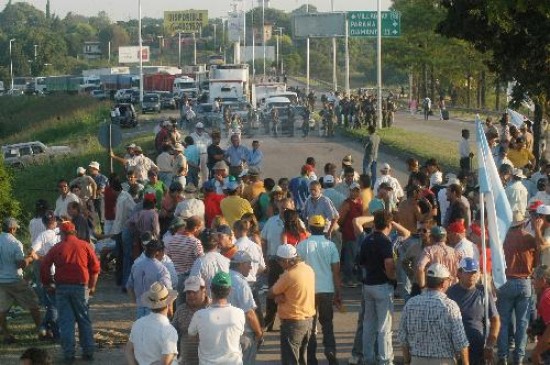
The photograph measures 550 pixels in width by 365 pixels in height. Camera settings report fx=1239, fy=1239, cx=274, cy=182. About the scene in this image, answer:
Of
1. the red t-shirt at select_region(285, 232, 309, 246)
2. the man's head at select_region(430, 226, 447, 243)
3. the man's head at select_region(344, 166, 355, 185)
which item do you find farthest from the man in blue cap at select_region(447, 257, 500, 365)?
the man's head at select_region(344, 166, 355, 185)

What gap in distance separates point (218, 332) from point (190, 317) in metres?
0.68

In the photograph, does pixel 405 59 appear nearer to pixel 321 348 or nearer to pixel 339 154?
pixel 339 154

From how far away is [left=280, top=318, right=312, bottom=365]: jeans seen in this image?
40.7 feet

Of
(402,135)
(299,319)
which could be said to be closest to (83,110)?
(402,135)

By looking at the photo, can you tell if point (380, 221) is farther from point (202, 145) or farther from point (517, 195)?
point (202, 145)

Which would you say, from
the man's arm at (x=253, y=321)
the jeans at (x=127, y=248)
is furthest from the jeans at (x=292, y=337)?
the jeans at (x=127, y=248)

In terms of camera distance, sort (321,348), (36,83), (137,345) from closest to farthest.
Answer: (137,345)
(321,348)
(36,83)

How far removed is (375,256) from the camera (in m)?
12.8

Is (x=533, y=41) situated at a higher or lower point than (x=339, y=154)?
higher

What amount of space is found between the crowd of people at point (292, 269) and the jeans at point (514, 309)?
0.05 feet

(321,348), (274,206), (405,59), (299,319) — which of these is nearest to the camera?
(299,319)

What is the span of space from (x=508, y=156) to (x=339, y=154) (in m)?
18.6

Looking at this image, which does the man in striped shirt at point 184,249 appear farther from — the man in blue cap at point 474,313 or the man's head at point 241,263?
the man in blue cap at point 474,313

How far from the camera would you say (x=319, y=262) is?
43.3 feet
